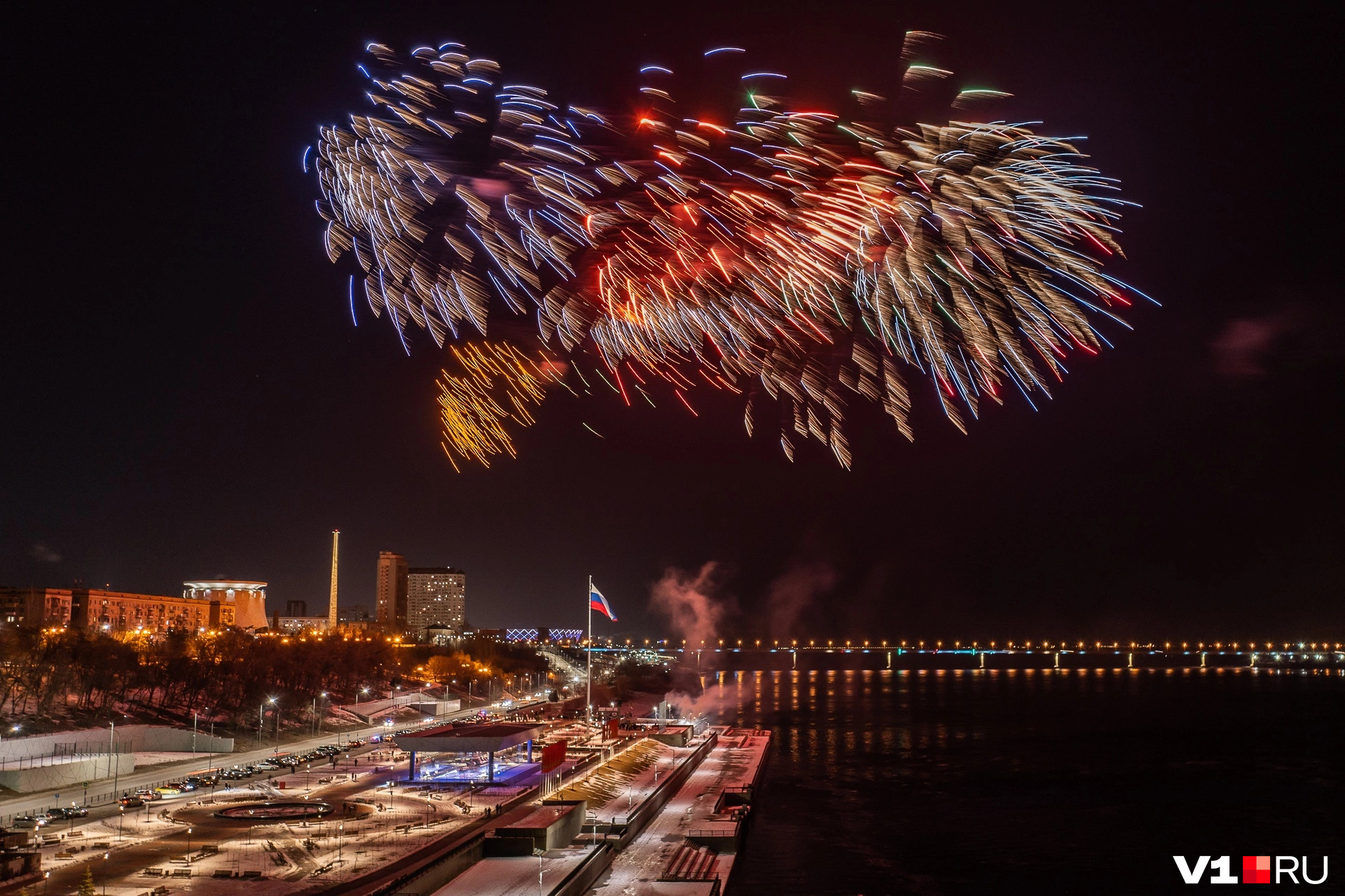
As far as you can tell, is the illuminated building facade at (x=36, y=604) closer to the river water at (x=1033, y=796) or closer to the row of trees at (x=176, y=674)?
the row of trees at (x=176, y=674)

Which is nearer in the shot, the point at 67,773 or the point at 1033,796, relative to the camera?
the point at 67,773

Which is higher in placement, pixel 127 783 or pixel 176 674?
pixel 176 674

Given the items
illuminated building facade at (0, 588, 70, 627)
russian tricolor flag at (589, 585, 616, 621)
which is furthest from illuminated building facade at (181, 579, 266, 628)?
russian tricolor flag at (589, 585, 616, 621)

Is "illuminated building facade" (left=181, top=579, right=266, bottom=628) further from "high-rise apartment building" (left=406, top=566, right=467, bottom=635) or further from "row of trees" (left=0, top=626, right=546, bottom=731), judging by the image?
"high-rise apartment building" (left=406, top=566, right=467, bottom=635)

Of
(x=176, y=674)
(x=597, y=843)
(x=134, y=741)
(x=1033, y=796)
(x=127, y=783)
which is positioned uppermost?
(x=176, y=674)

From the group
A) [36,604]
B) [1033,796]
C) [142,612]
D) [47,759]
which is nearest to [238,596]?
[142,612]

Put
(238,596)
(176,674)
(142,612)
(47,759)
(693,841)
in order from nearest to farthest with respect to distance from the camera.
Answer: (693,841) → (47,759) → (176,674) → (142,612) → (238,596)

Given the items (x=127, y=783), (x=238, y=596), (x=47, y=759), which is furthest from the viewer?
(x=238, y=596)

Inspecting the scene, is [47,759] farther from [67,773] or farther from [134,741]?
[134,741]
